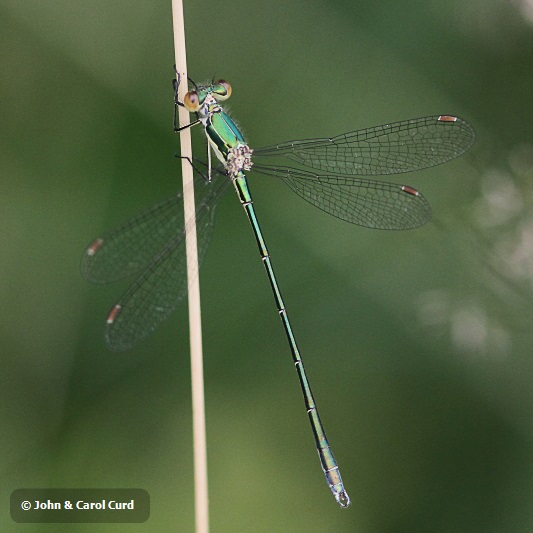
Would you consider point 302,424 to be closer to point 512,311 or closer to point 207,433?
point 207,433

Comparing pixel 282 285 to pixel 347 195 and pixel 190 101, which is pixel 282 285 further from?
pixel 190 101

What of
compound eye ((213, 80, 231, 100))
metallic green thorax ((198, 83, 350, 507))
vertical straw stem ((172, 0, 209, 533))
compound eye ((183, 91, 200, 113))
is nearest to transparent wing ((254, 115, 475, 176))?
metallic green thorax ((198, 83, 350, 507))

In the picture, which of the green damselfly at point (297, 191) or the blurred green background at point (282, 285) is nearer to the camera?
the green damselfly at point (297, 191)

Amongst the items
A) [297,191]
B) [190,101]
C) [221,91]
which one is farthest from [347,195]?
[190,101]

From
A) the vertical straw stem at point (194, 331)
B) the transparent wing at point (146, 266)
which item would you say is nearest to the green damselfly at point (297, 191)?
the transparent wing at point (146, 266)

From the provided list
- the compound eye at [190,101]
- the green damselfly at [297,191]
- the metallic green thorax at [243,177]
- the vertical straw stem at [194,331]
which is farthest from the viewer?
the metallic green thorax at [243,177]

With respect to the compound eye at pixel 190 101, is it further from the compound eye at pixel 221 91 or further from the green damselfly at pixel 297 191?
the compound eye at pixel 221 91
